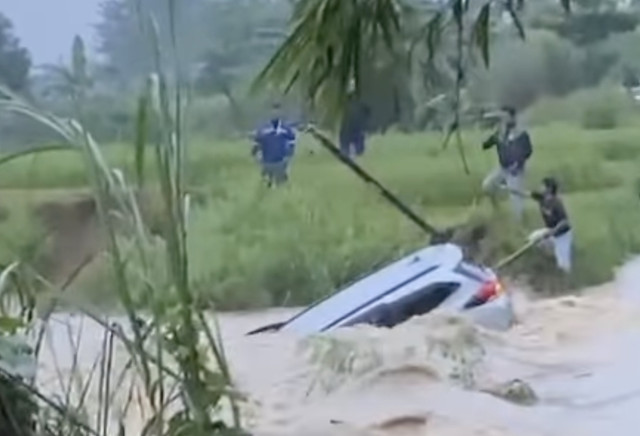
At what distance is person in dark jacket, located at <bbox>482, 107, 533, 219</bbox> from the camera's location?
1702mm

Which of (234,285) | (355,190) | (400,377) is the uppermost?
(355,190)

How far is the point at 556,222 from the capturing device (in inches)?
67.1

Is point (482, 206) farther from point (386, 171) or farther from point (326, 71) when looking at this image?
point (326, 71)

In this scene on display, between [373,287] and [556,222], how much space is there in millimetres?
238

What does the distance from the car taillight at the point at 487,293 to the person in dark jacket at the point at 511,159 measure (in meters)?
0.09

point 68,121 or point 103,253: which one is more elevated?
point 68,121

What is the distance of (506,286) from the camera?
170 cm

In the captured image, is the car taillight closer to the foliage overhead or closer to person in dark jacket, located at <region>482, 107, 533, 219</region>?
person in dark jacket, located at <region>482, 107, 533, 219</region>

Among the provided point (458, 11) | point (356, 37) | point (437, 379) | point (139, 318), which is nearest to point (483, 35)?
point (458, 11)

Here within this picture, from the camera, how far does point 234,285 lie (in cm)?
171

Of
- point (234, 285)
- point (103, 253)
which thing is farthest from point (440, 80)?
point (103, 253)

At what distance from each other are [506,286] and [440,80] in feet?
0.88

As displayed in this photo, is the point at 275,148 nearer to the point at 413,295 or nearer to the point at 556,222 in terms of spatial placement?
the point at 413,295

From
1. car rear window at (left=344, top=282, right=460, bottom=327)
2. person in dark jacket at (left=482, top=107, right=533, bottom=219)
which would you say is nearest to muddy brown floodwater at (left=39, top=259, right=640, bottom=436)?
car rear window at (left=344, top=282, right=460, bottom=327)
